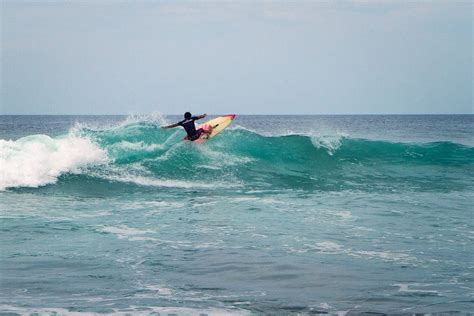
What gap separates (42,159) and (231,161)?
17.4ft

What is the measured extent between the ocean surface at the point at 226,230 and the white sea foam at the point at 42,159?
0.14ft

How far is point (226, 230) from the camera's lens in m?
8.66

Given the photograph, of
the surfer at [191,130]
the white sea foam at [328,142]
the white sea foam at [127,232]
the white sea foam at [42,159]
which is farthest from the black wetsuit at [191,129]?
the white sea foam at [127,232]

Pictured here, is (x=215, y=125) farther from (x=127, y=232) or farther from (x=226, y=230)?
(x=127, y=232)

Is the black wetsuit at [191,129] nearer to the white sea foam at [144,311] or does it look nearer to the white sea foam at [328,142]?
the white sea foam at [328,142]

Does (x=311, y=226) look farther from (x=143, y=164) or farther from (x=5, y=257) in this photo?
(x=143, y=164)

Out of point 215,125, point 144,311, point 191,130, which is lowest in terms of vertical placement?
point 144,311

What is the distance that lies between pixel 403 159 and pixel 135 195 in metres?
9.88

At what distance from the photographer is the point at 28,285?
19.4 ft

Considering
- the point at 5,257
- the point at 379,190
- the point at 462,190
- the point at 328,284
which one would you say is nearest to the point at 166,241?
the point at 5,257

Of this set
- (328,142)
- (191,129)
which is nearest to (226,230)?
(191,129)

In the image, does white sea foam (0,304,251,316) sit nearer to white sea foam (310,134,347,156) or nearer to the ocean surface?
the ocean surface

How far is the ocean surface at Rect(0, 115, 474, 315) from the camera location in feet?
18.4

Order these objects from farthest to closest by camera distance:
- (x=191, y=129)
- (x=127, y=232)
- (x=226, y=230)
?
(x=191, y=129)
(x=226, y=230)
(x=127, y=232)
